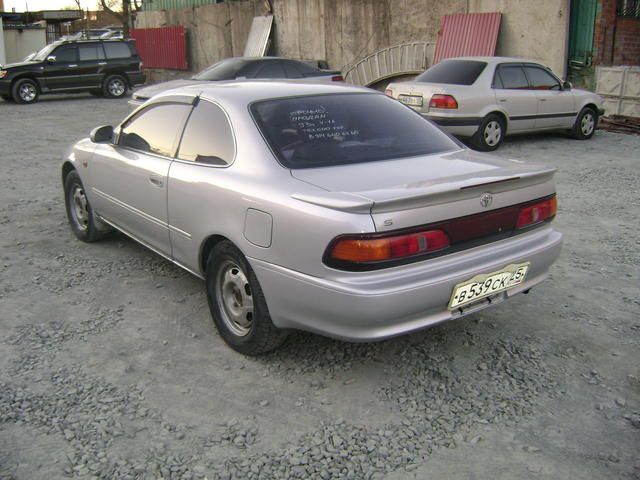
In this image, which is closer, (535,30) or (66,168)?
(66,168)

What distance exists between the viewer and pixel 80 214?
5762 mm

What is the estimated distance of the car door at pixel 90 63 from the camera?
64.2 ft

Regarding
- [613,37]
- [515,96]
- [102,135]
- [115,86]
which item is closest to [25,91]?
[115,86]

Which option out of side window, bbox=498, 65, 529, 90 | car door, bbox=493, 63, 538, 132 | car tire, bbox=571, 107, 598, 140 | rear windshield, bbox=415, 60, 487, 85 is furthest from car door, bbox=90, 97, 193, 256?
car tire, bbox=571, 107, 598, 140

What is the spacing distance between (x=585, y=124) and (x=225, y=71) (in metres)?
6.68

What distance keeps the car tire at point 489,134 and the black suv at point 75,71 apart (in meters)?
13.8

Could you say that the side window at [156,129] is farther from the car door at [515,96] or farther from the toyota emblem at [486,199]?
the car door at [515,96]

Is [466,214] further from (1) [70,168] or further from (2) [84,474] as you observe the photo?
(1) [70,168]

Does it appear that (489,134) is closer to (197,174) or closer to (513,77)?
(513,77)

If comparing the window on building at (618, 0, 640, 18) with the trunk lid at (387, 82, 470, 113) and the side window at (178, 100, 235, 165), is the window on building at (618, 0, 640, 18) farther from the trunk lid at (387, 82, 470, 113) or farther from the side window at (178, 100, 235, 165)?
the side window at (178, 100, 235, 165)

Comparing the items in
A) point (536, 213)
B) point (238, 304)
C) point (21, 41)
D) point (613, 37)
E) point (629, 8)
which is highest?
point (629, 8)

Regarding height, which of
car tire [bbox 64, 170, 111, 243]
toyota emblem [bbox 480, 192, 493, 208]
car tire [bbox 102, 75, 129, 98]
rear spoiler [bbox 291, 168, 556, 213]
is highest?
rear spoiler [bbox 291, 168, 556, 213]

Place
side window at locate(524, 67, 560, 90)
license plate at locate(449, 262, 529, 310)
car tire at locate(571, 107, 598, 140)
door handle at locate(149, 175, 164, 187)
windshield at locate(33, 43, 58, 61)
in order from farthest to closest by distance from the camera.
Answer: windshield at locate(33, 43, 58, 61)
car tire at locate(571, 107, 598, 140)
side window at locate(524, 67, 560, 90)
door handle at locate(149, 175, 164, 187)
license plate at locate(449, 262, 529, 310)

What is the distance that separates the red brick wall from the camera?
12938mm
